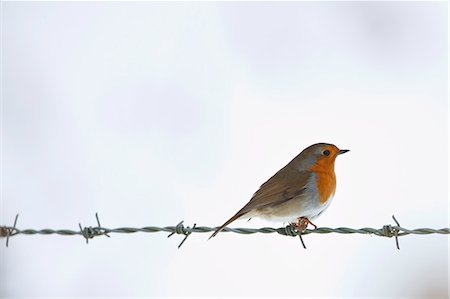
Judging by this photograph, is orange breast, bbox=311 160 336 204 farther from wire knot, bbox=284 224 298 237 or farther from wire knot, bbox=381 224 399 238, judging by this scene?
wire knot, bbox=381 224 399 238

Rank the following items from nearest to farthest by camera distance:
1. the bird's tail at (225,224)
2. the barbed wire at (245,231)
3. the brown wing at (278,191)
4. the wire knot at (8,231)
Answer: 1. the barbed wire at (245,231)
2. the bird's tail at (225,224)
3. the wire knot at (8,231)
4. the brown wing at (278,191)

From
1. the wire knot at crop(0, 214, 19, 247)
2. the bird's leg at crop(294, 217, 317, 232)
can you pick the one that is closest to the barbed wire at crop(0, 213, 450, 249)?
the wire knot at crop(0, 214, 19, 247)

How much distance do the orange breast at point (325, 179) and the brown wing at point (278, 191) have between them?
6cm

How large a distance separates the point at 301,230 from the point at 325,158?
0.48m

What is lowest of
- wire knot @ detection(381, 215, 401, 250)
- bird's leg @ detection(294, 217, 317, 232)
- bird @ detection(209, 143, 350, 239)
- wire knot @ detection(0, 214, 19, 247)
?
wire knot @ detection(0, 214, 19, 247)

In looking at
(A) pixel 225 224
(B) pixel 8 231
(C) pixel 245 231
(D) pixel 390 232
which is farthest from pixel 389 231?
(B) pixel 8 231

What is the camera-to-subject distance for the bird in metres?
3.09

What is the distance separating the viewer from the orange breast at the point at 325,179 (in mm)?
3145

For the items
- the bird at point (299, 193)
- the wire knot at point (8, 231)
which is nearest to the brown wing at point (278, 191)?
the bird at point (299, 193)

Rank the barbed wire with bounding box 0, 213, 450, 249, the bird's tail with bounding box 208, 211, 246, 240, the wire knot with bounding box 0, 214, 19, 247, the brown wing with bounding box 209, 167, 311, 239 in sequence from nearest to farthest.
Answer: the barbed wire with bounding box 0, 213, 450, 249 → the bird's tail with bounding box 208, 211, 246, 240 → the wire knot with bounding box 0, 214, 19, 247 → the brown wing with bounding box 209, 167, 311, 239

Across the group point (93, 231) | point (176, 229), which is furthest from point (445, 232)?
point (93, 231)

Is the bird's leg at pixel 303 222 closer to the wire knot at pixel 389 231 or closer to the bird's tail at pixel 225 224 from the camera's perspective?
the bird's tail at pixel 225 224

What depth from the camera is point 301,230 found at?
2988 mm

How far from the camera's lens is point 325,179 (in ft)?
10.5
